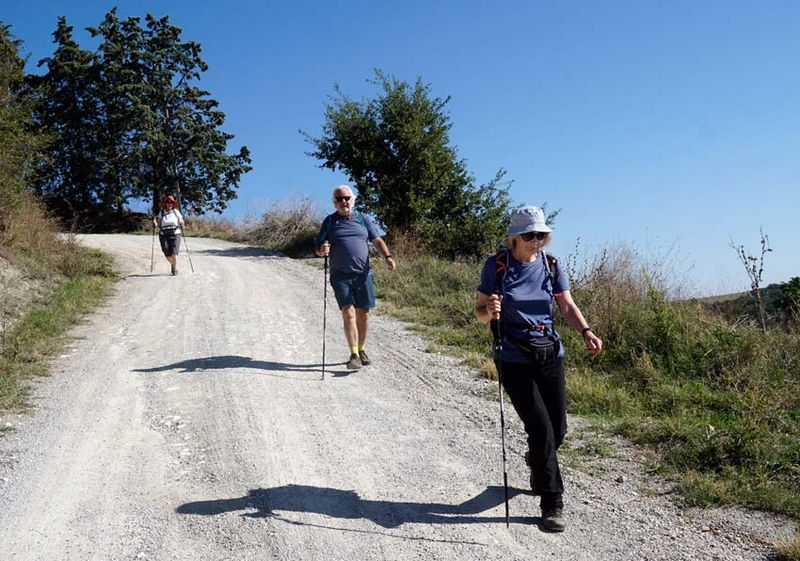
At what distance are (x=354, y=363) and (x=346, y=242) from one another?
1515mm

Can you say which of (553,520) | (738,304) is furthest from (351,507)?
(738,304)

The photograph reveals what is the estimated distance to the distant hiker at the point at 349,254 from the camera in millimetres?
8047

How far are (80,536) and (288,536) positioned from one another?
1.36m

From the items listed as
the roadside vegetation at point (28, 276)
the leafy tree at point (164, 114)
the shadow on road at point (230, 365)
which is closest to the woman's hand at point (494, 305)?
the shadow on road at point (230, 365)

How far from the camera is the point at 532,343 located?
4426 millimetres

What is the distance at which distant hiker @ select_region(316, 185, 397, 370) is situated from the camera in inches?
317

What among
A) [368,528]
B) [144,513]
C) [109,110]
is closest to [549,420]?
[368,528]

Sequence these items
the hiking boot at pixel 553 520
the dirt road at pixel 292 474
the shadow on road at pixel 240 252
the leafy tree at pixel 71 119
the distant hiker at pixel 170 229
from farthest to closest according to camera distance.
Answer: the leafy tree at pixel 71 119 → the shadow on road at pixel 240 252 → the distant hiker at pixel 170 229 → the hiking boot at pixel 553 520 → the dirt road at pixel 292 474

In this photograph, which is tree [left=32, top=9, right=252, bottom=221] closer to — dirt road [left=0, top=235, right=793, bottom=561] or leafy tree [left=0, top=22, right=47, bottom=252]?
leafy tree [left=0, top=22, right=47, bottom=252]

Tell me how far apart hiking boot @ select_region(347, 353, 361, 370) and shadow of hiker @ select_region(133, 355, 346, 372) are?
1.28ft

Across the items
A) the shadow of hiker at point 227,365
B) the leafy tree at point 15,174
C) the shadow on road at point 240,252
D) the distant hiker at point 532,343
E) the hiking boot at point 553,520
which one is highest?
the leafy tree at point 15,174

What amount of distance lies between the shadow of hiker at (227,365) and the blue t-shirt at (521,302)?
4263 millimetres

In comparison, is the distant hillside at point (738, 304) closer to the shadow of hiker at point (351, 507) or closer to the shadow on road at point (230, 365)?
the shadow on road at point (230, 365)

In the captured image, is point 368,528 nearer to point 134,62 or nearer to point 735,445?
point 735,445
